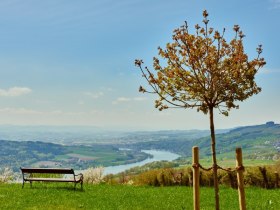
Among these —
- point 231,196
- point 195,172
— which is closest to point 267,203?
point 231,196

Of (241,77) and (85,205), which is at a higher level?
(241,77)

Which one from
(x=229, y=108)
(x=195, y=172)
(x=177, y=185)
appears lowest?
(x=177, y=185)

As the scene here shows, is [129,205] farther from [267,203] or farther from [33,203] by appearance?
[267,203]

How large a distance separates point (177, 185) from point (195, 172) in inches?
602

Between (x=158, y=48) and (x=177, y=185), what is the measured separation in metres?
15.4

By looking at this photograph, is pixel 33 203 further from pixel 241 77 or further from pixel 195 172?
pixel 241 77

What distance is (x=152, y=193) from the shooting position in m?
18.9

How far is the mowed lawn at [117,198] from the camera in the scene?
50.7 feet

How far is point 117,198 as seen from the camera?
683 inches

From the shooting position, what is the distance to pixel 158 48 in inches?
380

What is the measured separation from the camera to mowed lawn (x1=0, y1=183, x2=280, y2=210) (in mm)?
15445

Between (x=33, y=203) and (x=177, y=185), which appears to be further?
(x=177, y=185)

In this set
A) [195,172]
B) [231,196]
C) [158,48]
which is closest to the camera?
[195,172]

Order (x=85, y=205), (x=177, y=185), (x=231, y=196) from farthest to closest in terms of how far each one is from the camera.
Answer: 1. (x=177, y=185)
2. (x=231, y=196)
3. (x=85, y=205)
